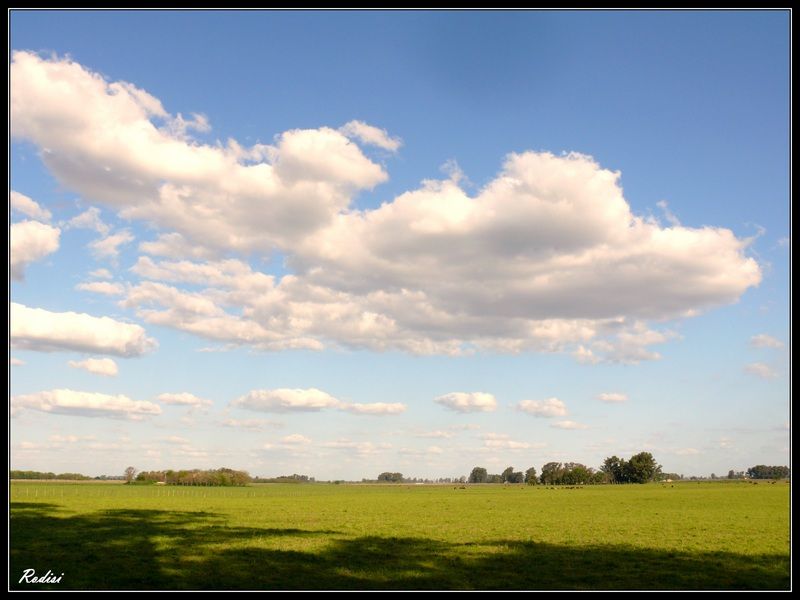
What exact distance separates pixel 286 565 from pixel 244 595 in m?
6.09

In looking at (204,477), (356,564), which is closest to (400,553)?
(356,564)

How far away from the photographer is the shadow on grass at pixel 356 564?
Result: 2373 centimetres

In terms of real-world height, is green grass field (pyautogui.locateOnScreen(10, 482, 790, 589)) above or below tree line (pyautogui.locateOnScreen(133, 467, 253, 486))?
above

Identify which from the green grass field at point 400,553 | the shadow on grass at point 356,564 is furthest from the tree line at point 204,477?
the shadow on grass at point 356,564

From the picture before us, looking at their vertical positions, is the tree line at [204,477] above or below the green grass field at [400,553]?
below

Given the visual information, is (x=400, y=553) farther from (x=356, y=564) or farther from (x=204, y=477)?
(x=204, y=477)

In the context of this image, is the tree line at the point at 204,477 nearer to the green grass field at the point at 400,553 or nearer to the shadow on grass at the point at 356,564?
the green grass field at the point at 400,553

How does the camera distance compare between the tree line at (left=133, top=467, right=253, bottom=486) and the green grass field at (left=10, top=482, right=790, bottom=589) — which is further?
the tree line at (left=133, top=467, right=253, bottom=486)

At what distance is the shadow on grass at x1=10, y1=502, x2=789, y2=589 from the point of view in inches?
934

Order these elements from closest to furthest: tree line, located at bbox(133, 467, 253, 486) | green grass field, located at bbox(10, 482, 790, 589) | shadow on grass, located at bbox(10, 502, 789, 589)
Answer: shadow on grass, located at bbox(10, 502, 789, 589) → green grass field, located at bbox(10, 482, 790, 589) → tree line, located at bbox(133, 467, 253, 486)

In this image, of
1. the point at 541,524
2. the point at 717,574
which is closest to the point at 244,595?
the point at 717,574

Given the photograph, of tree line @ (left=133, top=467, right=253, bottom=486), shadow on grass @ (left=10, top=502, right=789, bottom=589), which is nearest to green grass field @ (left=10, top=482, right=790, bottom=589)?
shadow on grass @ (left=10, top=502, right=789, bottom=589)

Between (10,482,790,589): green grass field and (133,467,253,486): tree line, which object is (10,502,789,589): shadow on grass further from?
(133,467,253,486): tree line

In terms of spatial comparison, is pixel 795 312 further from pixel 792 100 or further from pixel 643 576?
pixel 643 576
